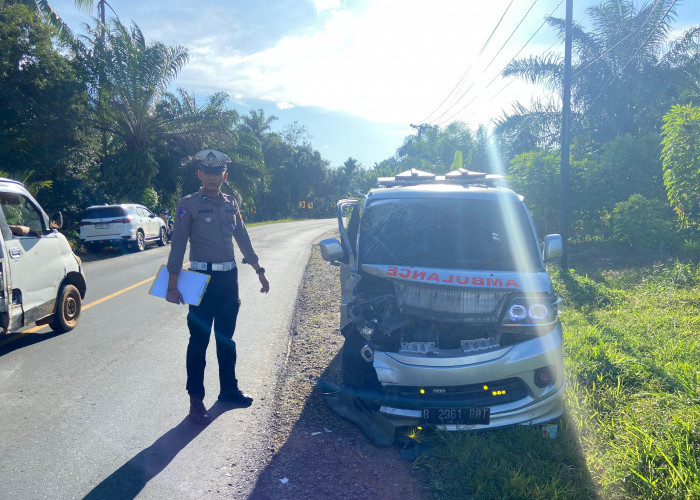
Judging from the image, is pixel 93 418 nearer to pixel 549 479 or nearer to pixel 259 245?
pixel 549 479

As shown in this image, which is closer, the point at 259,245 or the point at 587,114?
the point at 587,114

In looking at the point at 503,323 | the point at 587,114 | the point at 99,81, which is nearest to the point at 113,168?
the point at 99,81

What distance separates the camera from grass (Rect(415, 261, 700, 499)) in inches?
124

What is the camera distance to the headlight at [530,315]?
385cm

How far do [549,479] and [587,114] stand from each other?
1905 cm

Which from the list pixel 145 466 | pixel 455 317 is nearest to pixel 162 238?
pixel 145 466

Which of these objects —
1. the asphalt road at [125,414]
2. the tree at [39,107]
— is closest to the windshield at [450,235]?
the asphalt road at [125,414]

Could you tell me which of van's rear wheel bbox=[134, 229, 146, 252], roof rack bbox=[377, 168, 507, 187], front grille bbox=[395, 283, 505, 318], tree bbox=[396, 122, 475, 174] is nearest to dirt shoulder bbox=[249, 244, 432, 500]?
front grille bbox=[395, 283, 505, 318]

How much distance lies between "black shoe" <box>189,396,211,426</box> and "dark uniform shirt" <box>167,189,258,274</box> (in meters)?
1.08

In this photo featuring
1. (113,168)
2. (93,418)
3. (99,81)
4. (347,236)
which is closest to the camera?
(93,418)

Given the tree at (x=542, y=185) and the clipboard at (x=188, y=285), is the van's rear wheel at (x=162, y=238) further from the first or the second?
the clipboard at (x=188, y=285)

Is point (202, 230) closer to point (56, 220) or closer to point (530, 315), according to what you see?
point (530, 315)

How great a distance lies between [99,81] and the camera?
21078 mm

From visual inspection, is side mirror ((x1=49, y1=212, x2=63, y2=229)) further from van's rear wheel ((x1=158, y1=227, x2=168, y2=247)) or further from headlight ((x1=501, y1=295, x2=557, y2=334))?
van's rear wheel ((x1=158, y1=227, x2=168, y2=247))
